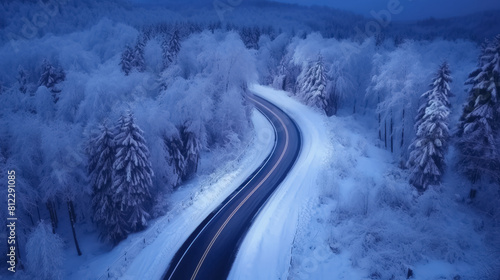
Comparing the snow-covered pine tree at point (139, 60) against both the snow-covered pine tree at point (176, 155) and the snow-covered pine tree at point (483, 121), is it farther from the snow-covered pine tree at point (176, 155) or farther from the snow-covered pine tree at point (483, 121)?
the snow-covered pine tree at point (483, 121)

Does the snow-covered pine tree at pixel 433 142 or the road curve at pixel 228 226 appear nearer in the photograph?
the road curve at pixel 228 226

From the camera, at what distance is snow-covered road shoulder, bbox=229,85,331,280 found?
18.5 metres

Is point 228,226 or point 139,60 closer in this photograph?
point 228,226

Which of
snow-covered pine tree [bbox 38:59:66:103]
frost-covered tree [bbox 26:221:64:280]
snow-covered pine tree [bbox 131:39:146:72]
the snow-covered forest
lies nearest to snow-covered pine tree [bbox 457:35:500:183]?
the snow-covered forest

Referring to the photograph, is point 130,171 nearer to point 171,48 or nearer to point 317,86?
point 171,48

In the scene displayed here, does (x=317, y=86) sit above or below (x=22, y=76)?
below

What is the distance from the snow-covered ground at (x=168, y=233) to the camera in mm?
18766

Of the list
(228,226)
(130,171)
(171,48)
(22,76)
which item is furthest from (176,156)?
(22,76)

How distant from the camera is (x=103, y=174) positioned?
2216 centimetres

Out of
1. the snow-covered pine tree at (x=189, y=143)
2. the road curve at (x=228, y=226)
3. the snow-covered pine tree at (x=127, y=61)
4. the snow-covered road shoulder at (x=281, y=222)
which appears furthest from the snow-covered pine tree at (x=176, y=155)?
the snow-covered pine tree at (x=127, y=61)

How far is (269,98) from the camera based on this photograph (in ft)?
174

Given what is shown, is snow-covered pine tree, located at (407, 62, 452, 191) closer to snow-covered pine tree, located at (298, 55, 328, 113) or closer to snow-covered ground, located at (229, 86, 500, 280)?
snow-covered ground, located at (229, 86, 500, 280)

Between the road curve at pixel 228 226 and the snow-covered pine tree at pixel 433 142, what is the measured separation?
1273 cm

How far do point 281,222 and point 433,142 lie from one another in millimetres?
15327
